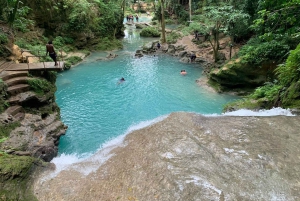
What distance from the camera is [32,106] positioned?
32.0ft

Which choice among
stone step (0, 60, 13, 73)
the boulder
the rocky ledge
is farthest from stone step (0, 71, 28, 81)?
the boulder

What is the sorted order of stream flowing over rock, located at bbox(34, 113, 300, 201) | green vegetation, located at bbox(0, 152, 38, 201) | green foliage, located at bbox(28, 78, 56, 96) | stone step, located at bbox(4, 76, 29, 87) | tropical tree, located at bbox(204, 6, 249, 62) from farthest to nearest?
tropical tree, located at bbox(204, 6, 249, 62)
green foliage, located at bbox(28, 78, 56, 96)
stone step, located at bbox(4, 76, 29, 87)
stream flowing over rock, located at bbox(34, 113, 300, 201)
green vegetation, located at bbox(0, 152, 38, 201)

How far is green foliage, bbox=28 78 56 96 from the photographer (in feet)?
32.1

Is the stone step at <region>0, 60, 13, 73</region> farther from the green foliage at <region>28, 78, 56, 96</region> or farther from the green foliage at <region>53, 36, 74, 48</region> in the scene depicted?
the green foliage at <region>53, 36, 74, 48</region>

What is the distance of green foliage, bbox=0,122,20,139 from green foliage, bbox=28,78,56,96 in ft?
7.27

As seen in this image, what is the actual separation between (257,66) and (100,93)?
1134 centimetres

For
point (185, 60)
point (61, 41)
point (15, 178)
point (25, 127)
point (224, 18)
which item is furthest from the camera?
point (185, 60)

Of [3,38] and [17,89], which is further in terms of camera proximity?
[3,38]

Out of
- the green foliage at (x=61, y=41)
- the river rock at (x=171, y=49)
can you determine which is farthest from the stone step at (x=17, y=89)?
the river rock at (x=171, y=49)

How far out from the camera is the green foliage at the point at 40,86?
32.1 feet

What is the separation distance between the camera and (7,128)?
7586 millimetres

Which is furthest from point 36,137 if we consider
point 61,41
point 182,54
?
point 182,54

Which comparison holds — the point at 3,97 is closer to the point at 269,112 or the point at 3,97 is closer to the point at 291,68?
the point at 269,112

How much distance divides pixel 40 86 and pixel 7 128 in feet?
9.68
